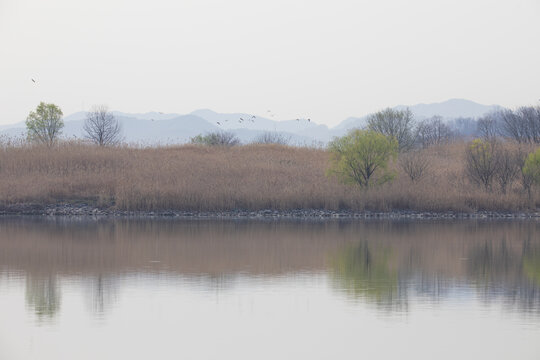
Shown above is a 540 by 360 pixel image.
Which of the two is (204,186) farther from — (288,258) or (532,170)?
(288,258)

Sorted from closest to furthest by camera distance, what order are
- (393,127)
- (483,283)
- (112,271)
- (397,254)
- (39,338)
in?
(39,338) → (483,283) → (112,271) → (397,254) → (393,127)

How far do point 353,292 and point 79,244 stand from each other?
1212 cm

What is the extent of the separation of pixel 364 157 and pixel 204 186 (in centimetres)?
930

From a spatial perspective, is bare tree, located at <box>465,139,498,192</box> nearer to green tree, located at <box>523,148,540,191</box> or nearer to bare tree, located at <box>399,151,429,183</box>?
green tree, located at <box>523,148,540,191</box>

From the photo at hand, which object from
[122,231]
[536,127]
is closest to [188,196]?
[122,231]

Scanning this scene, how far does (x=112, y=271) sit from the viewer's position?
18.7 m

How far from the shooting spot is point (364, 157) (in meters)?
40.8

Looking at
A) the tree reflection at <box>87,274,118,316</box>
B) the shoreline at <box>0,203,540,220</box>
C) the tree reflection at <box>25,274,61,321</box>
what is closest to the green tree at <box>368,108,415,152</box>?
the shoreline at <box>0,203,540,220</box>

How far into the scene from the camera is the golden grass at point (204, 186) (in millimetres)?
38500

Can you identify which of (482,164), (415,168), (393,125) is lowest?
(415,168)

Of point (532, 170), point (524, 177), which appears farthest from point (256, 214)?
point (532, 170)

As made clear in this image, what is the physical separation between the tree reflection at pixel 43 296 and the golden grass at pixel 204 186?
20.9 meters

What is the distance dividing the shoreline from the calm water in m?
10.2

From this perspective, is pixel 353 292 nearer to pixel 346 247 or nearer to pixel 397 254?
pixel 397 254
